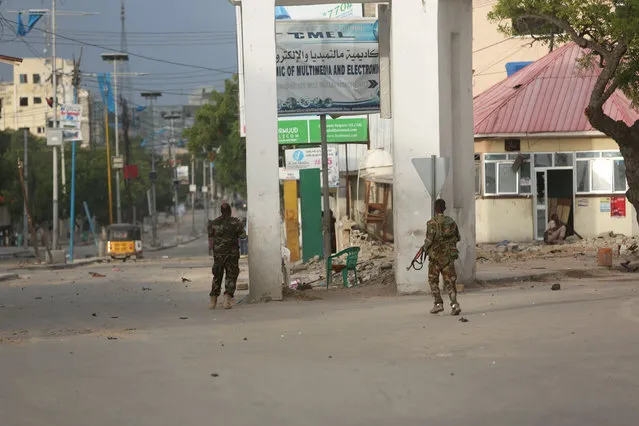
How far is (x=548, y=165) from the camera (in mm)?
38562

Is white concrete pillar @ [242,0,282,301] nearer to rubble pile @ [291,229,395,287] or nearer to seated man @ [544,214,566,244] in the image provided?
rubble pile @ [291,229,395,287]

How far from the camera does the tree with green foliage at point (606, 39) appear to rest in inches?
887

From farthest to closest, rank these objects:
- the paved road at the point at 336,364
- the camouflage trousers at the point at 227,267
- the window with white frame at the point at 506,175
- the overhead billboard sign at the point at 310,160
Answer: the overhead billboard sign at the point at 310,160
the window with white frame at the point at 506,175
the camouflage trousers at the point at 227,267
the paved road at the point at 336,364

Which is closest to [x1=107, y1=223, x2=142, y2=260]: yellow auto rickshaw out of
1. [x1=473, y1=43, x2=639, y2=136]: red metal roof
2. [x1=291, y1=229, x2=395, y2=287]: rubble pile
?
[x1=291, y1=229, x2=395, y2=287]: rubble pile

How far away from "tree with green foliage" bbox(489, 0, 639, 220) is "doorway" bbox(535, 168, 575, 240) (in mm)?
13896

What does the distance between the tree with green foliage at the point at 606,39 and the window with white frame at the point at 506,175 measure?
1367cm

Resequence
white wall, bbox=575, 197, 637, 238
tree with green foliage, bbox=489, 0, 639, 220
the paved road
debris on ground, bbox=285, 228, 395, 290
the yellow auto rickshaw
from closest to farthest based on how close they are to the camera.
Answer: the paved road, tree with green foliage, bbox=489, 0, 639, 220, debris on ground, bbox=285, 228, 395, 290, white wall, bbox=575, 197, 637, 238, the yellow auto rickshaw

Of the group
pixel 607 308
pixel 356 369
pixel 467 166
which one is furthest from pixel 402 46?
pixel 356 369

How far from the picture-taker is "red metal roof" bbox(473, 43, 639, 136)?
3775cm

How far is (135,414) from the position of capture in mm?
9258

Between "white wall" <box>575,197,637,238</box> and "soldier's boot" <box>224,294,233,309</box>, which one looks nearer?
"soldier's boot" <box>224,294,233,309</box>

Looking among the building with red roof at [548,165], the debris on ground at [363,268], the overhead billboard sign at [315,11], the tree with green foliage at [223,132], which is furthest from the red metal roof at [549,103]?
the tree with green foliage at [223,132]

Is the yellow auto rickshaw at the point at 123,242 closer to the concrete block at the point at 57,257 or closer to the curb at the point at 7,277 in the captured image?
the concrete block at the point at 57,257

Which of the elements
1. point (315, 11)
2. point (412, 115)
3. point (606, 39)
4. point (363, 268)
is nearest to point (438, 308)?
point (412, 115)
